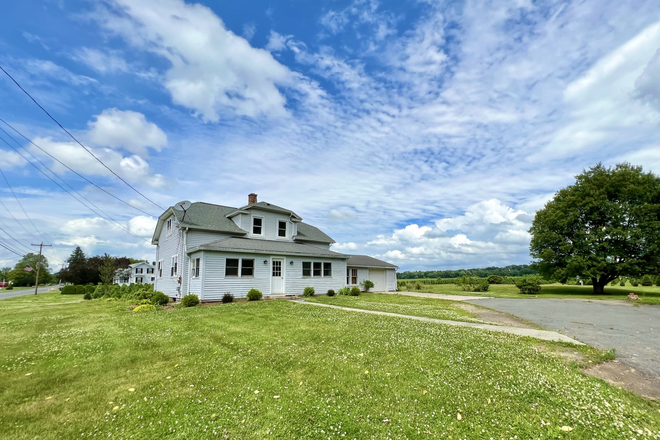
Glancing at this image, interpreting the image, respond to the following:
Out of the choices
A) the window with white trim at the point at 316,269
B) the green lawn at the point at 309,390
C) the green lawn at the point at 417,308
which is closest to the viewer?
the green lawn at the point at 309,390

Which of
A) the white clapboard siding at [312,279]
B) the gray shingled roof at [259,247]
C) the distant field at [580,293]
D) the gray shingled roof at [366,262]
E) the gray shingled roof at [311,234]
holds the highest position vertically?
the gray shingled roof at [311,234]

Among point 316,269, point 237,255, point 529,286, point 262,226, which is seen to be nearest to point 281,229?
point 262,226

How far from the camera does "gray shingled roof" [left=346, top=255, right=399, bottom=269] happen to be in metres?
30.0

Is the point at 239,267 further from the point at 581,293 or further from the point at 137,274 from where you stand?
the point at 137,274

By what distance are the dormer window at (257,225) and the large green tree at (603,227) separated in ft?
91.1

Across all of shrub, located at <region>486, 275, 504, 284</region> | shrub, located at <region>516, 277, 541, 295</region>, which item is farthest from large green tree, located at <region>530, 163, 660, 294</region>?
shrub, located at <region>486, 275, 504, 284</region>

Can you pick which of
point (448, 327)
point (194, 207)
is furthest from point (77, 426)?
point (194, 207)

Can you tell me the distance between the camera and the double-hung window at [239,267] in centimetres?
1848

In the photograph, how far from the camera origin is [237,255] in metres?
18.7

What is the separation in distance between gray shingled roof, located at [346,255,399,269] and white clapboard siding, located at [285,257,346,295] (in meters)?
5.55

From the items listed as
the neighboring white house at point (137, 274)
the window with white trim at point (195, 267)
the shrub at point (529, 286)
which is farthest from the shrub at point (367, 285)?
the neighboring white house at point (137, 274)

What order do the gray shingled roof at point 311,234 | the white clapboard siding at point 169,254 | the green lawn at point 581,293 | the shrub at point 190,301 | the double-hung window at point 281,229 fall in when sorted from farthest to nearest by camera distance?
1. the gray shingled roof at point 311,234
2. the double-hung window at point 281,229
3. the green lawn at point 581,293
4. the white clapboard siding at point 169,254
5. the shrub at point 190,301

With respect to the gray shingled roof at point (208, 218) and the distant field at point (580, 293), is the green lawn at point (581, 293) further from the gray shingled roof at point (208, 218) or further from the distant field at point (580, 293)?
the gray shingled roof at point (208, 218)

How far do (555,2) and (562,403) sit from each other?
13678mm
